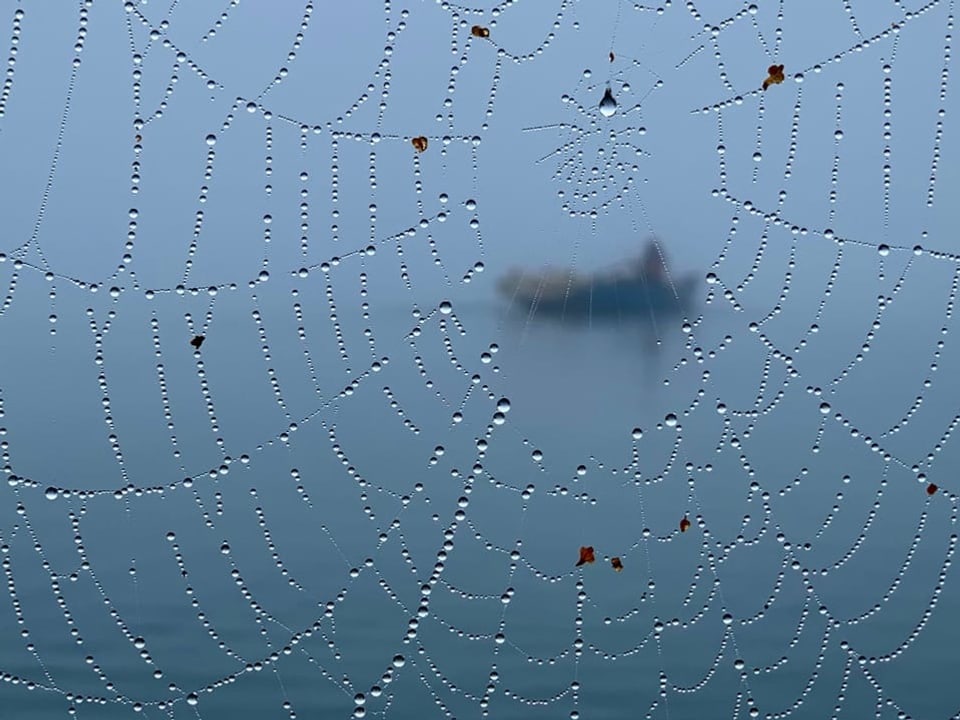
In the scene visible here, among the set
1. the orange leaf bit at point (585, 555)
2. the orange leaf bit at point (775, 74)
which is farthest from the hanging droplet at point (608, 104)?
the orange leaf bit at point (585, 555)

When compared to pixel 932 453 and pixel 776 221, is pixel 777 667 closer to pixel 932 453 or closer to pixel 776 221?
pixel 932 453

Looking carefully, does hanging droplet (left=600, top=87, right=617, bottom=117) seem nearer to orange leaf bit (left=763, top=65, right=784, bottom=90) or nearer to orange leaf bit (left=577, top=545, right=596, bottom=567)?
orange leaf bit (left=763, top=65, right=784, bottom=90)

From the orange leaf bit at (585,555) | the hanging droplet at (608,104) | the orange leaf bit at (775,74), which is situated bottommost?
the orange leaf bit at (585,555)

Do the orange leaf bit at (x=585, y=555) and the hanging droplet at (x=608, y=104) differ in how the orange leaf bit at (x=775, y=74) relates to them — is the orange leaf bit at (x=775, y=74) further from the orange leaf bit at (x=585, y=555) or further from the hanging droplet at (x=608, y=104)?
the orange leaf bit at (x=585, y=555)

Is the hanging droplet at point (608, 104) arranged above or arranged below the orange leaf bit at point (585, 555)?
above

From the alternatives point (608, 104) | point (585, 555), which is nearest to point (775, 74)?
point (608, 104)
